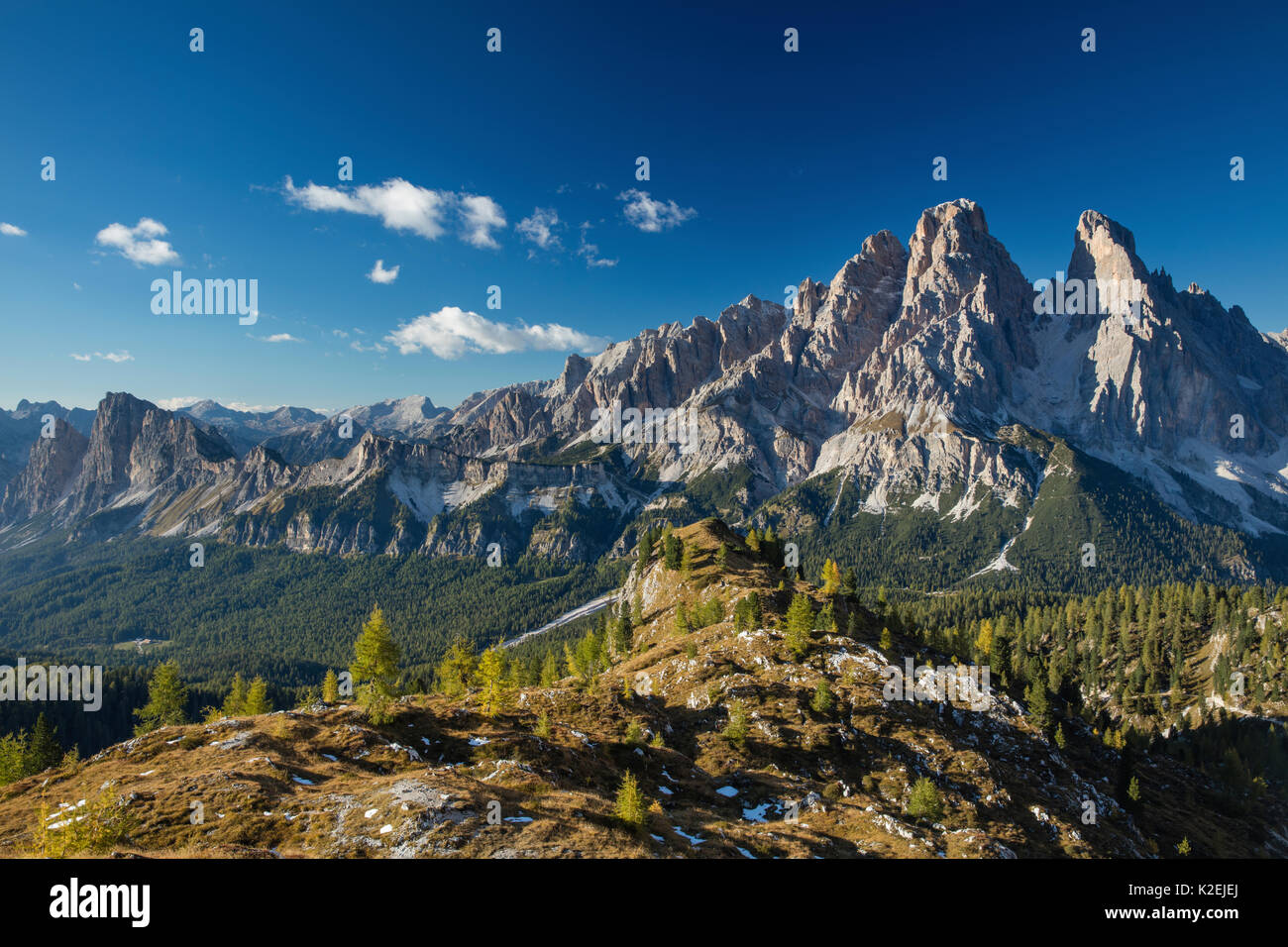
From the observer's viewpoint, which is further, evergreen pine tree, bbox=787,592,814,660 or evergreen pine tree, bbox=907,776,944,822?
evergreen pine tree, bbox=787,592,814,660

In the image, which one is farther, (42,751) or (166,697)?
(166,697)

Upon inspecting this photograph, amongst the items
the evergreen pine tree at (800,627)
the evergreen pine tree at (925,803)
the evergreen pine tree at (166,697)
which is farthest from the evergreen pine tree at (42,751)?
the evergreen pine tree at (925,803)

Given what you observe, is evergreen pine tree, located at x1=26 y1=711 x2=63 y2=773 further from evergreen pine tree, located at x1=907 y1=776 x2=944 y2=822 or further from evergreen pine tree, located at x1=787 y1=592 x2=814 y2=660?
evergreen pine tree, located at x1=907 y1=776 x2=944 y2=822

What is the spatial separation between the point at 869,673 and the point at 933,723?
8.99m

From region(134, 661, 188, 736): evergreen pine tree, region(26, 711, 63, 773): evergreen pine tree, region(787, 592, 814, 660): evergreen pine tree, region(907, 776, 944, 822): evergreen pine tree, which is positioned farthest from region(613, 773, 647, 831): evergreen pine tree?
region(26, 711, 63, 773): evergreen pine tree

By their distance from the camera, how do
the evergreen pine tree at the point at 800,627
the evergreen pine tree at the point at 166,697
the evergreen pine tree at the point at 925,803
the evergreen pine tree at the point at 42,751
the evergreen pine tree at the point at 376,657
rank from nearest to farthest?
1. the evergreen pine tree at the point at 925,803
2. the evergreen pine tree at the point at 376,657
3. the evergreen pine tree at the point at 42,751
4. the evergreen pine tree at the point at 166,697
5. the evergreen pine tree at the point at 800,627

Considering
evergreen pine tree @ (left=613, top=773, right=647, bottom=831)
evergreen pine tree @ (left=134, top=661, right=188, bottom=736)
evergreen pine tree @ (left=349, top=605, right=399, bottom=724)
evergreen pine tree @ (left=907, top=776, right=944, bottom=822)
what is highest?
evergreen pine tree @ (left=349, top=605, right=399, bottom=724)

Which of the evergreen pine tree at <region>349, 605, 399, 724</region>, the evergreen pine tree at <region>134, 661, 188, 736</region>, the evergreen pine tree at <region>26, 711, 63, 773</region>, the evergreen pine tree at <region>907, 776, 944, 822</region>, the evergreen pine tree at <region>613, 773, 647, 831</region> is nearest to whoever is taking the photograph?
the evergreen pine tree at <region>613, 773, 647, 831</region>

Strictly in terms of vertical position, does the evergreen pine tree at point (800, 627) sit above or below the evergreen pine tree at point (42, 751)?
above

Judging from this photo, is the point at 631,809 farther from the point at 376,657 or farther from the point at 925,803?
the point at 376,657

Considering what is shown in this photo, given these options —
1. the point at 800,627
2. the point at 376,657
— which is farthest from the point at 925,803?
the point at 376,657

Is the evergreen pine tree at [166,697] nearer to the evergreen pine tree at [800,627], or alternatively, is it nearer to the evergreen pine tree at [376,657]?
the evergreen pine tree at [376,657]
